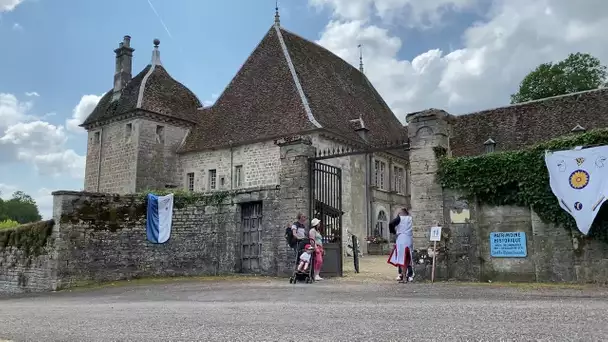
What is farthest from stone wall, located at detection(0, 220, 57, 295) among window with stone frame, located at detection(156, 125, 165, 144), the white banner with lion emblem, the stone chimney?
the stone chimney

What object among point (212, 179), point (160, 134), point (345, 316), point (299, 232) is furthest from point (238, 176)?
point (345, 316)

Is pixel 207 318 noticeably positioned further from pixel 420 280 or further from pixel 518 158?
pixel 518 158

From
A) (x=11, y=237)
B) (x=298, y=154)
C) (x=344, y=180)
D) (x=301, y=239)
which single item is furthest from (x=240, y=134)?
(x=301, y=239)

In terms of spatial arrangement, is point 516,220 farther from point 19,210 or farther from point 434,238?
point 19,210

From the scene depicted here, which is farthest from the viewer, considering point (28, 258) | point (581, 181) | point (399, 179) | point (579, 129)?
point (399, 179)

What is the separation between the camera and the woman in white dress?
12094 mm

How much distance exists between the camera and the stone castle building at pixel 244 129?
26844 mm

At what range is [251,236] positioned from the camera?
593 inches

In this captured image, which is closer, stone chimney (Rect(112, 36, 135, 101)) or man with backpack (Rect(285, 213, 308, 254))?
man with backpack (Rect(285, 213, 308, 254))

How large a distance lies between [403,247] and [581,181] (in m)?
3.88

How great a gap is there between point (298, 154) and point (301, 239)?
258 centimetres

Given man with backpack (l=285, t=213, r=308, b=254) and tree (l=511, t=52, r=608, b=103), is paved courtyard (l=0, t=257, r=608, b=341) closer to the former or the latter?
man with backpack (l=285, t=213, r=308, b=254)

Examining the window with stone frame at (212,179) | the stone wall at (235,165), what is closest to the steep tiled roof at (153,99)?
the stone wall at (235,165)

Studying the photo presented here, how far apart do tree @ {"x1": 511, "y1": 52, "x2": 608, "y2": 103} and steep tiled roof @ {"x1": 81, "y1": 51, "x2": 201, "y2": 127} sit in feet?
73.6
